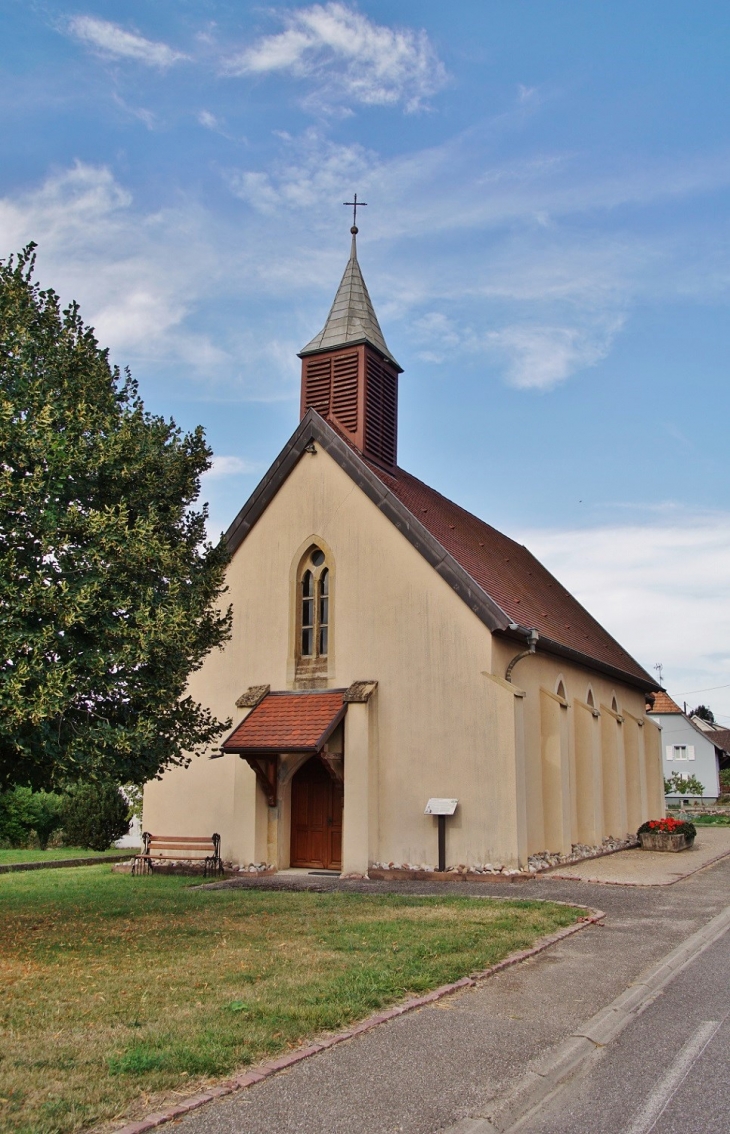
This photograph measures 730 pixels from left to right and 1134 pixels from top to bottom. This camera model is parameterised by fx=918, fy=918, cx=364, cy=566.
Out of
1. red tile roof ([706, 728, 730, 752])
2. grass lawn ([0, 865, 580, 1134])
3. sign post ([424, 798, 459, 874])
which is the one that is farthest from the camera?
red tile roof ([706, 728, 730, 752])

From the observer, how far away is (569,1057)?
611 centimetres

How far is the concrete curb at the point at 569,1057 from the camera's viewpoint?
5.04m

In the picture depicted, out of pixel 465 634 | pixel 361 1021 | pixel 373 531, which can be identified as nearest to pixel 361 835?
pixel 465 634

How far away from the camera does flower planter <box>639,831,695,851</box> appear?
2270 cm

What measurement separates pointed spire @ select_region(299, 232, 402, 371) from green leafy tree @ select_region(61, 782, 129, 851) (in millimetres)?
13858

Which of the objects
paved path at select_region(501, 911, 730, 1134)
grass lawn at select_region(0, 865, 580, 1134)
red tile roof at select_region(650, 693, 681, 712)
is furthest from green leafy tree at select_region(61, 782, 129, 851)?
red tile roof at select_region(650, 693, 681, 712)

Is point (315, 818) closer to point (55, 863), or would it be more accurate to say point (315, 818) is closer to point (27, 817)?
point (55, 863)

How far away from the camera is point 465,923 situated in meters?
11.0

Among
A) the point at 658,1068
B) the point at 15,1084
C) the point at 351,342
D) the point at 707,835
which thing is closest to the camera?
the point at 15,1084

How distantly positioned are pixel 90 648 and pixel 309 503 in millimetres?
10225

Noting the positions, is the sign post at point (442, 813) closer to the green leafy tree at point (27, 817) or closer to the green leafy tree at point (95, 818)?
the green leafy tree at point (95, 818)

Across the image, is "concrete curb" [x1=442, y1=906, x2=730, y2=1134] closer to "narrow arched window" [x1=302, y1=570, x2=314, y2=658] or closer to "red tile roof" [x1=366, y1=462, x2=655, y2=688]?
"red tile roof" [x1=366, y1=462, x2=655, y2=688]

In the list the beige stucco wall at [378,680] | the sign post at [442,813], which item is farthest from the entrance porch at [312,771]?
the sign post at [442,813]

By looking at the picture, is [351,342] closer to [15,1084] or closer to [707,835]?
[15,1084]
